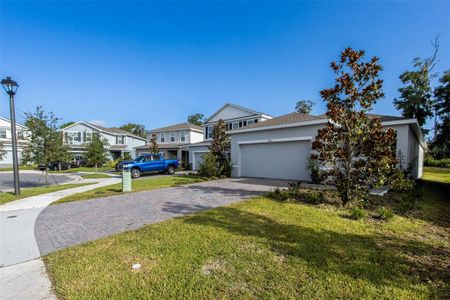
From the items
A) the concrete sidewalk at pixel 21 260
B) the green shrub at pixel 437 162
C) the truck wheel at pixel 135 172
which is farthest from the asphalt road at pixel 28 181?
the green shrub at pixel 437 162

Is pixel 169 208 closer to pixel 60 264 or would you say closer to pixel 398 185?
pixel 60 264

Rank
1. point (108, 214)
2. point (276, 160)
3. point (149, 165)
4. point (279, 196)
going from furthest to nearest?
point (149, 165), point (276, 160), point (279, 196), point (108, 214)

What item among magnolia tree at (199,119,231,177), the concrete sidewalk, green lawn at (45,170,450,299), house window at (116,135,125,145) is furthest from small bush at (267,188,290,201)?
house window at (116,135,125,145)

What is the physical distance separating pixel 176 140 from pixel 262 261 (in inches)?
1116

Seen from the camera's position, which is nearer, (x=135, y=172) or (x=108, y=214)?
(x=108, y=214)

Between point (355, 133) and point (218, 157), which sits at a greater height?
point (355, 133)

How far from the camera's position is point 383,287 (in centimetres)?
277

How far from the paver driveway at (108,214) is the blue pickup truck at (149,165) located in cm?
899

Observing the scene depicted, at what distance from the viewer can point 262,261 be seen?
11.2ft

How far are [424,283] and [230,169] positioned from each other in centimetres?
1306

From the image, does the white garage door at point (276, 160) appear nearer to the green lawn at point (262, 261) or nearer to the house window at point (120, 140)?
the green lawn at point (262, 261)

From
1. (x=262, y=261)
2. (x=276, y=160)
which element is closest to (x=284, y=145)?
(x=276, y=160)

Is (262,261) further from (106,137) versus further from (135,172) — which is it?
(106,137)

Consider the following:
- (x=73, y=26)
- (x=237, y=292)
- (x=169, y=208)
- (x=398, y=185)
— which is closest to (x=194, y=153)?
(x=73, y=26)
